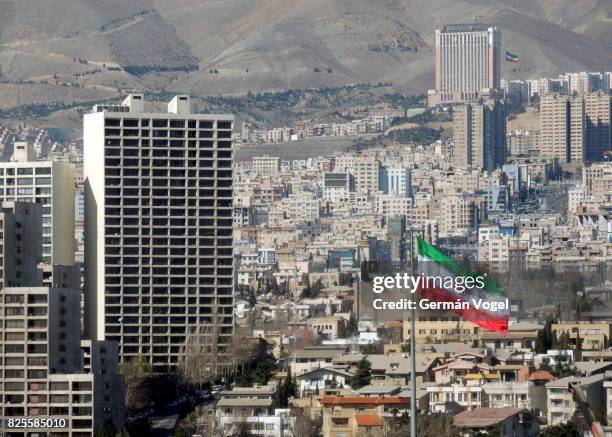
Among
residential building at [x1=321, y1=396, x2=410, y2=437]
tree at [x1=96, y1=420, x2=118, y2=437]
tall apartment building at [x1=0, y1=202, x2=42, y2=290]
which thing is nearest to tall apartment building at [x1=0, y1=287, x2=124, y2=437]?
tree at [x1=96, y1=420, x2=118, y2=437]

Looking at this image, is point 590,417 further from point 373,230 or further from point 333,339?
point 373,230

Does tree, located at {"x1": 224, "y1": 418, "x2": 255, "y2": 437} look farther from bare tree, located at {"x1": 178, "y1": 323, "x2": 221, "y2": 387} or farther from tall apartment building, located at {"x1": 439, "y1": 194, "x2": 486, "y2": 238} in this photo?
tall apartment building, located at {"x1": 439, "y1": 194, "x2": 486, "y2": 238}

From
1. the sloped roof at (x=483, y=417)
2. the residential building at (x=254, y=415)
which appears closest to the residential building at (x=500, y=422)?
the sloped roof at (x=483, y=417)

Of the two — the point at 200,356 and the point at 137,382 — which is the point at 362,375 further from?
the point at 200,356

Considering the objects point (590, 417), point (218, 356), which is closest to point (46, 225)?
point (218, 356)

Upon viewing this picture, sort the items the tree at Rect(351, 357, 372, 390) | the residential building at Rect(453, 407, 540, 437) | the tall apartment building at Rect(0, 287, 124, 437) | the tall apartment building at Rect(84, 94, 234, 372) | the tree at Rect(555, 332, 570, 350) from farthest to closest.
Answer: the tall apartment building at Rect(84, 94, 234, 372) < the tree at Rect(555, 332, 570, 350) < the tree at Rect(351, 357, 372, 390) < the tall apartment building at Rect(0, 287, 124, 437) < the residential building at Rect(453, 407, 540, 437)

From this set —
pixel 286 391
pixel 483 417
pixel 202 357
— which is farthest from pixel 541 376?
pixel 202 357
